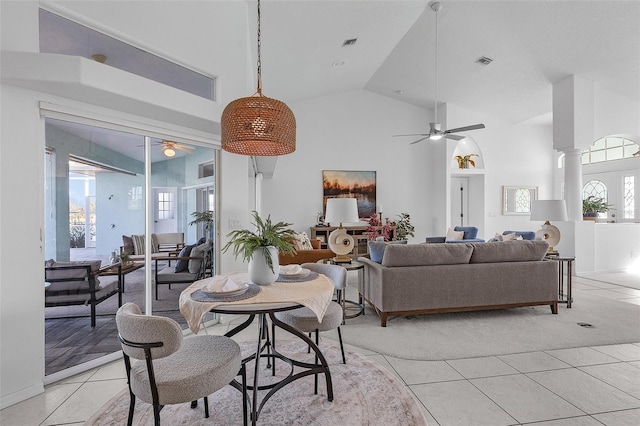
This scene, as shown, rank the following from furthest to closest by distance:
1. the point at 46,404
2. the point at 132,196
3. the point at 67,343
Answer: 1. the point at 132,196
2. the point at 67,343
3. the point at 46,404

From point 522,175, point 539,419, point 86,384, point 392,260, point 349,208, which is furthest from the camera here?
point 522,175

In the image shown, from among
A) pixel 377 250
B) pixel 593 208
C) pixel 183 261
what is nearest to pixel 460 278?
pixel 377 250

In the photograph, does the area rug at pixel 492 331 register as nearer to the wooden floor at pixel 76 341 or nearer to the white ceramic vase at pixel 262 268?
the white ceramic vase at pixel 262 268

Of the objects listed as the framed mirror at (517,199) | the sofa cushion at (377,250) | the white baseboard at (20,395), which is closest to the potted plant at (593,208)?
the framed mirror at (517,199)

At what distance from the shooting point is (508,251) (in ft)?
12.3

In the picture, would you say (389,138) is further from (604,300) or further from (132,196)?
(132,196)

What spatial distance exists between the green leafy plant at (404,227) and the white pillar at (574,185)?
10.8 feet

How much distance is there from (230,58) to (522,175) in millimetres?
7950

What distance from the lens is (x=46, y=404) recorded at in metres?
2.17

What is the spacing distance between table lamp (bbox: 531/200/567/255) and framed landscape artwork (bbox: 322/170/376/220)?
4196mm

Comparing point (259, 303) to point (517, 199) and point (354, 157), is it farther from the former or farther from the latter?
point (517, 199)

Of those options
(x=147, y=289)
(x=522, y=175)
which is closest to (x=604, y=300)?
(x=522, y=175)

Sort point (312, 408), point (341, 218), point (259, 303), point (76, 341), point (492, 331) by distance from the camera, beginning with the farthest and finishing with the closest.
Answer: point (341, 218)
point (492, 331)
point (76, 341)
point (312, 408)
point (259, 303)

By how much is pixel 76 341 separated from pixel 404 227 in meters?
7.01
